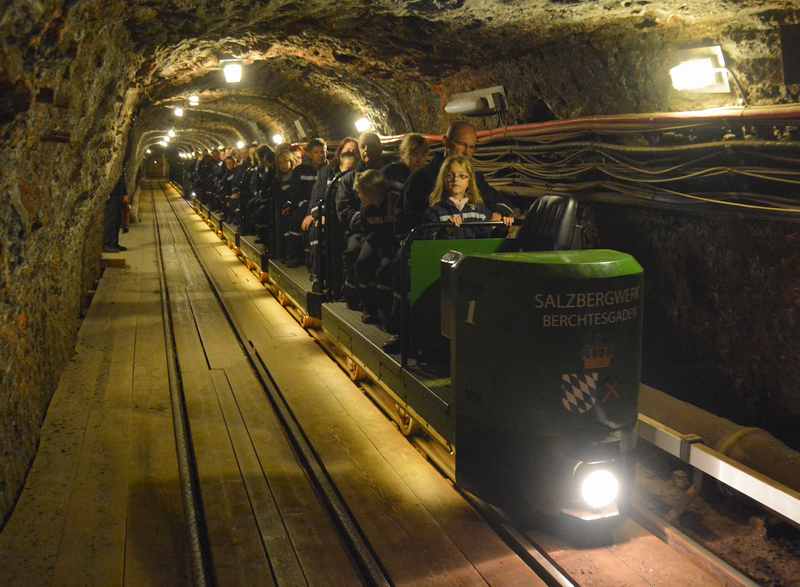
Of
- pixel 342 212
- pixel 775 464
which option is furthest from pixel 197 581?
pixel 342 212

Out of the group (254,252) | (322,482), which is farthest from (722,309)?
(254,252)

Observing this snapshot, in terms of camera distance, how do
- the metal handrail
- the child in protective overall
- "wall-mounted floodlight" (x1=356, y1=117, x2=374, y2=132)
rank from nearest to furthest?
the metal handrail
the child in protective overall
"wall-mounted floodlight" (x1=356, y1=117, x2=374, y2=132)

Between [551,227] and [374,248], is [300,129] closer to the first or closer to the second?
[374,248]

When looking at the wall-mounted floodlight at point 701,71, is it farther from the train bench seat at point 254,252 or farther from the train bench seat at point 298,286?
the train bench seat at point 254,252

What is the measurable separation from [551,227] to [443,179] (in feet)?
2.70

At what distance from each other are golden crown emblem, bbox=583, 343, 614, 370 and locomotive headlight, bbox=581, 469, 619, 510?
1.54 ft

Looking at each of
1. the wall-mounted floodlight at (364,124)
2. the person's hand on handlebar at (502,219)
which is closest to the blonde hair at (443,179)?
the person's hand on handlebar at (502,219)

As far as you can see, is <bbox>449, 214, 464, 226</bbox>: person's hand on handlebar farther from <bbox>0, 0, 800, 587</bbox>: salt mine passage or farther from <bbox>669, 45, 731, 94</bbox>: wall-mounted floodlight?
<bbox>669, 45, 731, 94</bbox>: wall-mounted floodlight

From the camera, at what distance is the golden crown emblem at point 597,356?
10.8 feet

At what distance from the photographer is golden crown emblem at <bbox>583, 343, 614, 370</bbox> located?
129 inches

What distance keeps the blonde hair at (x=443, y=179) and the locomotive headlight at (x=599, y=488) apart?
199 centimetres

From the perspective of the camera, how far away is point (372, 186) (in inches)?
222

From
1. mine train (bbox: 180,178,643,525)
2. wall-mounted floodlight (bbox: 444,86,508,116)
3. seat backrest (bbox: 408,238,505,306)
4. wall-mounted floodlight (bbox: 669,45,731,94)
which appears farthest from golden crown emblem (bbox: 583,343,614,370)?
wall-mounted floodlight (bbox: 444,86,508,116)

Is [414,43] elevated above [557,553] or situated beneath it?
elevated above
